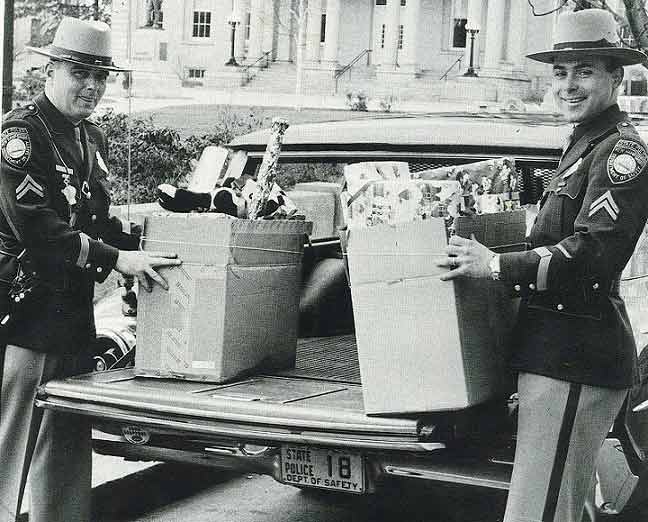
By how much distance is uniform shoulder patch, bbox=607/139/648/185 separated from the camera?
3.02m

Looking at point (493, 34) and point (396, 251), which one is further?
point (493, 34)

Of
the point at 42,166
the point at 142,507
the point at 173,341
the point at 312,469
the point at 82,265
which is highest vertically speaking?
the point at 42,166

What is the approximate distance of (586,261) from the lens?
9.87 feet

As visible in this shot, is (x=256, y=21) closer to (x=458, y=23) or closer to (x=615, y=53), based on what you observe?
(x=458, y=23)

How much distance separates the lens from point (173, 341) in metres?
3.78

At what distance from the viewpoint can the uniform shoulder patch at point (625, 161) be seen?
9.91 feet

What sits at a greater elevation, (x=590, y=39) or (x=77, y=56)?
(x=590, y=39)

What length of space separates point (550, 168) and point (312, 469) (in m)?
1.50

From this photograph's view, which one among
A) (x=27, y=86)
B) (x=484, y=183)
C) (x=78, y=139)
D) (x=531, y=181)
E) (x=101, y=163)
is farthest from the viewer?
(x=27, y=86)

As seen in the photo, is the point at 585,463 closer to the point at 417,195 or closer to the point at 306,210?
the point at 417,195

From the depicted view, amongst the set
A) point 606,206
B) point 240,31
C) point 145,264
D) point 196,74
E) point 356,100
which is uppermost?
point 240,31

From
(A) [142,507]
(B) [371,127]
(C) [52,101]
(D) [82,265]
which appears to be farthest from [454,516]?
(C) [52,101]

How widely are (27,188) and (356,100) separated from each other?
3046 mm

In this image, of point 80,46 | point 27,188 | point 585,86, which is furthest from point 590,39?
point 27,188
